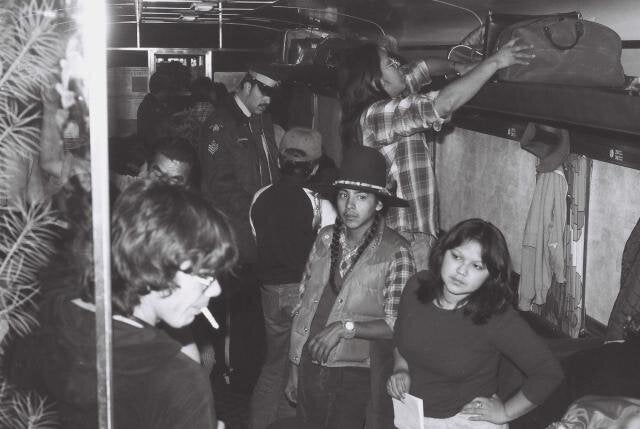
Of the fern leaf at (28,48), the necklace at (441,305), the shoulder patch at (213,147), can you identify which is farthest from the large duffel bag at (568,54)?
the fern leaf at (28,48)

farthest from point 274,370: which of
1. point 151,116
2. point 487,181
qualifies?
point 487,181

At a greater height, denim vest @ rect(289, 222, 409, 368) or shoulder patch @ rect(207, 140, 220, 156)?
shoulder patch @ rect(207, 140, 220, 156)

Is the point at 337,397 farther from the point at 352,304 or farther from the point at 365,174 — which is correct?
the point at 365,174

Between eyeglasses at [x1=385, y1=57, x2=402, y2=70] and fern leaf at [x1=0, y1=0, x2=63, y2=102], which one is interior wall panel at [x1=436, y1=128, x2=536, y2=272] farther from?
fern leaf at [x1=0, y1=0, x2=63, y2=102]

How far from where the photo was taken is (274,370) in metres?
3.78

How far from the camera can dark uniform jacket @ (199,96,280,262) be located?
405 centimetres

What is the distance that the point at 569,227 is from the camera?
16.0 feet

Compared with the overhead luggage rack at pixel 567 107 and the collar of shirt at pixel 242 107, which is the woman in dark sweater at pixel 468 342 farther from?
the collar of shirt at pixel 242 107

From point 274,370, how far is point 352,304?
36.7 inches

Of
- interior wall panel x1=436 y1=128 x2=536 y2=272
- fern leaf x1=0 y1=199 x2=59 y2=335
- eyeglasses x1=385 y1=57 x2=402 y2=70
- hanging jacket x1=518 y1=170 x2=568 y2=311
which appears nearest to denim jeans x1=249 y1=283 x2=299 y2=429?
eyeglasses x1=385 y1=57 x2=402 y2=70

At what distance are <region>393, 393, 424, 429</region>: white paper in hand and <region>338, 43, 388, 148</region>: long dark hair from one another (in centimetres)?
122

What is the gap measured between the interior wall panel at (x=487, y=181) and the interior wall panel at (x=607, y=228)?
81cm

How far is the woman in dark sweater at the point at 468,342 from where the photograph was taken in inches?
103

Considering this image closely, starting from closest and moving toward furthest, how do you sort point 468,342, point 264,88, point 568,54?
point 468,342 < point 568,54 < point 264,88
